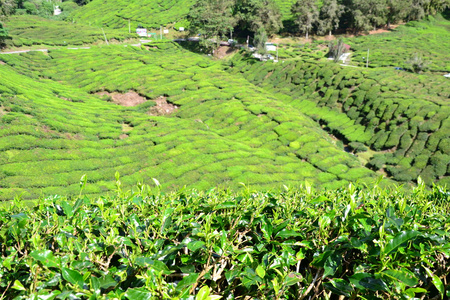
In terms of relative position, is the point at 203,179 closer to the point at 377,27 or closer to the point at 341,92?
the point at 341,92

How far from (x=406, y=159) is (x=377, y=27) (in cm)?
5035

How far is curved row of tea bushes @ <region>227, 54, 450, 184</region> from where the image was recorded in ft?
75.3

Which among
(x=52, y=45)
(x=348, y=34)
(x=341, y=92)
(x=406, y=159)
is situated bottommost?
(x=406, y=159)

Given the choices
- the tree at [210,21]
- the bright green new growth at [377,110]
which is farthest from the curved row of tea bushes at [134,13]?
the bright green new growth at [377,110]

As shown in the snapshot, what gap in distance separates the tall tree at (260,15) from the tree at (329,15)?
1002cm

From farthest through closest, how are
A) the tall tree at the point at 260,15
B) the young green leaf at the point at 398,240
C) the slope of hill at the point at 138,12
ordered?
1. the slope of hill at the point at 138,12
2. the tall tree at the point at 260,15
3. the young green leaf at the point at 398,240

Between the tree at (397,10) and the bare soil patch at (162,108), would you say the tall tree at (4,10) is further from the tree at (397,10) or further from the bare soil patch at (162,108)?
the tree at (397,10)

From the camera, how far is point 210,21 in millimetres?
49219

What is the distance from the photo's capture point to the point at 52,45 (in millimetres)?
43500

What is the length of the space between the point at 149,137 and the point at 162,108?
9.50 m

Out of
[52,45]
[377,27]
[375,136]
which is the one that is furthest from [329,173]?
[377,27]

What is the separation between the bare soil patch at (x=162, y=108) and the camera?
91.7 ft

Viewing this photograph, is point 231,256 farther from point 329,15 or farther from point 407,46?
point 329,15

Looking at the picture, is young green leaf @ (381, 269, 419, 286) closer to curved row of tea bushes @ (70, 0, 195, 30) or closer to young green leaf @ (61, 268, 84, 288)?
young green leaf @ (61, 268, 84, 288)
